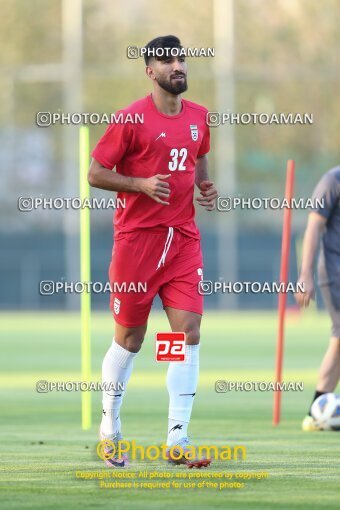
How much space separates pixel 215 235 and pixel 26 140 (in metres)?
11.7

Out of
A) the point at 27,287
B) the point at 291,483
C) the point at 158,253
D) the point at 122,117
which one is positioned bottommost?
the point at 27,287

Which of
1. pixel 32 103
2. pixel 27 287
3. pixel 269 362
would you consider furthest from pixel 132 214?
pixel 32 103

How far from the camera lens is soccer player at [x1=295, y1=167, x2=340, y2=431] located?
10367 mm

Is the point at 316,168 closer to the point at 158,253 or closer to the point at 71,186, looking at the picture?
the point at 71,186

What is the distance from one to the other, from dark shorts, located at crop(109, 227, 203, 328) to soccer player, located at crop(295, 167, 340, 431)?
1.94 meters

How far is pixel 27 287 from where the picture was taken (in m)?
45.1

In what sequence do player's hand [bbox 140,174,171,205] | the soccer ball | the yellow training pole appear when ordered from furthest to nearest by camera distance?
the soccer ball < the yellow training pole < player's hand [bbox 140,174,171,205]

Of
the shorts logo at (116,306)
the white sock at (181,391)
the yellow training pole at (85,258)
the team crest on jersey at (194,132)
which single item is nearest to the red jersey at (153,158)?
the team crest on jersey at (194,132)

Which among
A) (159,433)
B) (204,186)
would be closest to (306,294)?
(204,186)

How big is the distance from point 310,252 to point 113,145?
2383 millimetres

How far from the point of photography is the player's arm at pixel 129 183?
8.16 m

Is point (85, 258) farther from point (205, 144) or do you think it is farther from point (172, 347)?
point (172, 347)

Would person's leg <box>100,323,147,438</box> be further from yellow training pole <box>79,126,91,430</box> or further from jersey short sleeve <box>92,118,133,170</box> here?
yellow training pole <box>79,126,91,430</box>

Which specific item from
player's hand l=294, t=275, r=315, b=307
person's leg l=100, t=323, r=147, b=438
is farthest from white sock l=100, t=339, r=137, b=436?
player's hand l=294, t=275, r=315, b=307
